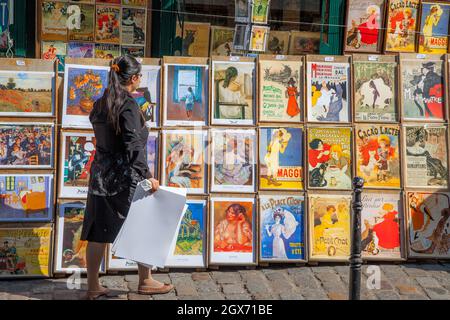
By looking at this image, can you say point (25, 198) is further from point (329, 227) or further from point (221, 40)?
point (221, 40)

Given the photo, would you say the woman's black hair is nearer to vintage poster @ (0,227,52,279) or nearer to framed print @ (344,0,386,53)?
vintage poster @ (0,227,52,279)

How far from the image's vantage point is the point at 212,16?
8453 mm

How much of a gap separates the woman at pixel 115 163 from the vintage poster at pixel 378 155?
1.92 metres

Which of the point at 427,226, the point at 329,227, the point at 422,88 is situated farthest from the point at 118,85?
the point at 427,226

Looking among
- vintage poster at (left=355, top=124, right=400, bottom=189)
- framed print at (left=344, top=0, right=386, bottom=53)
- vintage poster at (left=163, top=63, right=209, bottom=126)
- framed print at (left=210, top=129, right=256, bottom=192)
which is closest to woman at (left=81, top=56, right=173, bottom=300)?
vintage poster at (left=163, top=63, right=209, bottom=126)

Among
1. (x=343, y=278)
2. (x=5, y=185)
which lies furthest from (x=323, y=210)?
(x=5, y=185)

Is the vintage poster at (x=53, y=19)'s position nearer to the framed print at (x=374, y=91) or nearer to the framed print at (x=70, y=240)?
the framed print at (x=70, y=240)

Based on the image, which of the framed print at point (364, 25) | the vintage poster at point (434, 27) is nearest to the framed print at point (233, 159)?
the framed print at point (364, 25)

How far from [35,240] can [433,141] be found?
11.1 feet

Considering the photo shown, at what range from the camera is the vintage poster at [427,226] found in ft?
19.7

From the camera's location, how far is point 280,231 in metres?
5.90

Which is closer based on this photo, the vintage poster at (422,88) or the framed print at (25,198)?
the framed print at (25,198)

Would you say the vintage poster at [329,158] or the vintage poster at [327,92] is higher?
the vintage poster at [327,92]
